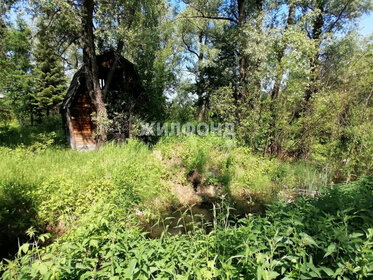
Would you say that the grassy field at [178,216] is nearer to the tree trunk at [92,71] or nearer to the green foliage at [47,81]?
the tree trunk at [92,71]

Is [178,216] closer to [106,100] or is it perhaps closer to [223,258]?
[223,258]

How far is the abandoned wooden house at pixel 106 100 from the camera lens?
1068 centimetres

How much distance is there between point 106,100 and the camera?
10.6m

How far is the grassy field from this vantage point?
1687mm

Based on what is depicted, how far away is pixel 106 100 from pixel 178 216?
24.4 ft

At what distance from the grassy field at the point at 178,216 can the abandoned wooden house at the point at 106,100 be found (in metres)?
2.43

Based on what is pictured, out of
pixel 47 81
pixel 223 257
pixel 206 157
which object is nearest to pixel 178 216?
pixel 206 157

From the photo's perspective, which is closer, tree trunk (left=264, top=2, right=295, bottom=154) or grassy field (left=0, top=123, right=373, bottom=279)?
grassy field (left=0, top=123, right=373, bottom=279)

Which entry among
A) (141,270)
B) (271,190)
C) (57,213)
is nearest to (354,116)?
(271,190)

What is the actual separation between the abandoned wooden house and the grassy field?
243 cm

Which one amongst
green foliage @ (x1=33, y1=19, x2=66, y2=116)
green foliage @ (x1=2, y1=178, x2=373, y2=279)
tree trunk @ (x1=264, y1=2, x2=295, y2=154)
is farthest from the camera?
green foliage @ (x1=33, y1=19, x2=66, y2=116)

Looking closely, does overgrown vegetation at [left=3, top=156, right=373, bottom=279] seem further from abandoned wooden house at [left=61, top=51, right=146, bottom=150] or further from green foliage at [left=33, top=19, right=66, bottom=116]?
green foliage at [left=33, top=19, right=66, bottom=116]

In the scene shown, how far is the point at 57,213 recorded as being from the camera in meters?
4.55

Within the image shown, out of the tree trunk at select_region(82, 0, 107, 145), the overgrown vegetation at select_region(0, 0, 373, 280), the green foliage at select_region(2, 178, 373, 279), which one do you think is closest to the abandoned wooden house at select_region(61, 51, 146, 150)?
the overgrown vegetation at select_region(0, 0, 373, 280)
